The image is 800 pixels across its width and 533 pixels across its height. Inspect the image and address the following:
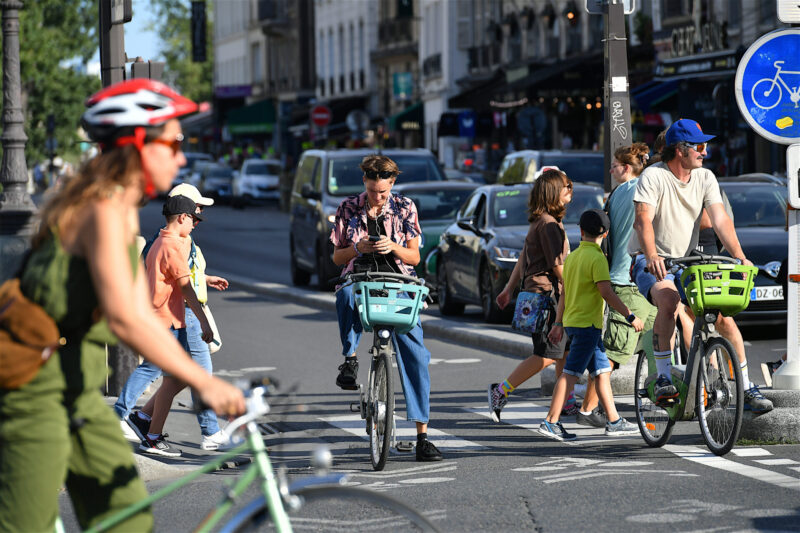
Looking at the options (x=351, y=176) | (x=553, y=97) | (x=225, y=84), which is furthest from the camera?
(x=225, y=84)

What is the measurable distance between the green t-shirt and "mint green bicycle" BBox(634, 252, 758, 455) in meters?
0.57

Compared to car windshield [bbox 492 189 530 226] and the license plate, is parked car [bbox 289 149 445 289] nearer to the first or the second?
car windshield [bbox 492 189 530 226]

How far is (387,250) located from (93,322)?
4.63m

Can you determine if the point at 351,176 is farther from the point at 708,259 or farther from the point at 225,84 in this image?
the point at 225,84

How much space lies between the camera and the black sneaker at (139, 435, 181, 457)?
9.27m

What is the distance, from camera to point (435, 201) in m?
21.2

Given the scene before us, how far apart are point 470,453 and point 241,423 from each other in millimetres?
5095

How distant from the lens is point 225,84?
3969 inches

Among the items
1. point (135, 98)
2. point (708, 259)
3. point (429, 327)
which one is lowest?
point (429, 327)

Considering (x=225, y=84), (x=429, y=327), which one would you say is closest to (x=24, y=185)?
(x=429, y=327)

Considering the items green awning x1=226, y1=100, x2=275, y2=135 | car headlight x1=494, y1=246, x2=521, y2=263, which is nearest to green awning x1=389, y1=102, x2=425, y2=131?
green awning x1=226, y1=100, x2=275, y2=135

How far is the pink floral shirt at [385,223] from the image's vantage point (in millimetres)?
8984

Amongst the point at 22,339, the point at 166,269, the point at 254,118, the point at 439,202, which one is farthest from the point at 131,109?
the point at 254,118

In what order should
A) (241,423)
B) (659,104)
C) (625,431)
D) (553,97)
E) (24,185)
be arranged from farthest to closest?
(553,97) → (659,104) → (24,185) → (625,431) → (241,423)
